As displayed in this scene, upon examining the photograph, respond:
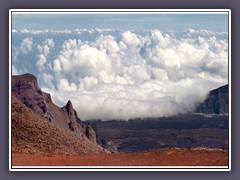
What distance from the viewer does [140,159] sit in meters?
30.0

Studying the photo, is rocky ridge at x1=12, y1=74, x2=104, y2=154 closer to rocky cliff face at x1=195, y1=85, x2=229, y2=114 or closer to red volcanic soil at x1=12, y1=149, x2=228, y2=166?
red volcanic soil at x1=12, y1=149, x2=228, y2=166

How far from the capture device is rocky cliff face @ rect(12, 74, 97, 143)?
31.5 meters

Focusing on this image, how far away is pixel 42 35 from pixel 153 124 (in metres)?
5.51

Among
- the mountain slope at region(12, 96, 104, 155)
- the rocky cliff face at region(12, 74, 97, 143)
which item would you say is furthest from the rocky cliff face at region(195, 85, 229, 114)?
the mountain slope at region(12, 96, 104, 155)

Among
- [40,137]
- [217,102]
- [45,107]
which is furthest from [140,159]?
[45,107]

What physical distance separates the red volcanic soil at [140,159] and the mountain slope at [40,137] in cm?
124

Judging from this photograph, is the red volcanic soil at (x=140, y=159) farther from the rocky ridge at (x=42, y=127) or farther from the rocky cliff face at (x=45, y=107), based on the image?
the rocky cliff face at (x=45, y=107)

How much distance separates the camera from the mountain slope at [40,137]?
32.3 m

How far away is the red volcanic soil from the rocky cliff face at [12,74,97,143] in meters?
1.99

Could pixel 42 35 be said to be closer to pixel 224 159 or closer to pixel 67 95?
pixel 67 95

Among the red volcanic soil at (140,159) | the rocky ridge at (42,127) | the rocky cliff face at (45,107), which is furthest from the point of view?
the rocky ridge at (42,127)

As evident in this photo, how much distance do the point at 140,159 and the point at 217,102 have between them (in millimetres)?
3686

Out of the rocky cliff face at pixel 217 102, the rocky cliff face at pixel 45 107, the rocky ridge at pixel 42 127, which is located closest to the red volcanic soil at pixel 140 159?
the rocky ridge at pixel 42 127
